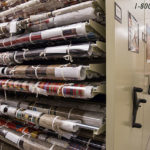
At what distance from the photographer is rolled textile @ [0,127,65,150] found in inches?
33.2

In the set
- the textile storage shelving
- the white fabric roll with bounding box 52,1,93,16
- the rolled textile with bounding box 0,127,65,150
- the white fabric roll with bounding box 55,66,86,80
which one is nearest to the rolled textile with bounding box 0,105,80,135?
the textile storage shelving

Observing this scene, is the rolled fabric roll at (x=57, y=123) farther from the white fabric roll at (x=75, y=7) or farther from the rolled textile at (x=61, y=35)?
the white fabric roll at (x=75, y=7)

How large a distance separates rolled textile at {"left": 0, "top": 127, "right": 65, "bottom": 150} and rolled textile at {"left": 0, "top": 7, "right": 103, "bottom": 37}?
2.39 feet

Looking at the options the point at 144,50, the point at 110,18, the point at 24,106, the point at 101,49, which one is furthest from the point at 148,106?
the point at 24,106

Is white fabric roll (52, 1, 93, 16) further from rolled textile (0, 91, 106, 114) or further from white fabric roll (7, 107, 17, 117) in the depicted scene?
white fabric roll (7, 107, 17, 117)

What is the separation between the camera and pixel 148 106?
1225mm

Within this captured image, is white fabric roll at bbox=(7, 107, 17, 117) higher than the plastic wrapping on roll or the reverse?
the reverse

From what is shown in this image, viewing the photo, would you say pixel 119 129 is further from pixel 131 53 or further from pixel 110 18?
pixel 110 18

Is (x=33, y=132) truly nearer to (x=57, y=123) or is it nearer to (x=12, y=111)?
(x=12, y=111)

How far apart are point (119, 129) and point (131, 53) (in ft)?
1.40

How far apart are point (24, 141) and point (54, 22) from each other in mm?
791

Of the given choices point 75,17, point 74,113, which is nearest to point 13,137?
point 74,113

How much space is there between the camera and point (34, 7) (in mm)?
943

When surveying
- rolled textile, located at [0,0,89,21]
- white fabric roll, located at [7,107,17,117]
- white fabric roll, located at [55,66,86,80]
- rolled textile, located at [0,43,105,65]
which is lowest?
white fabric roll, located at [7,107,17,117]
